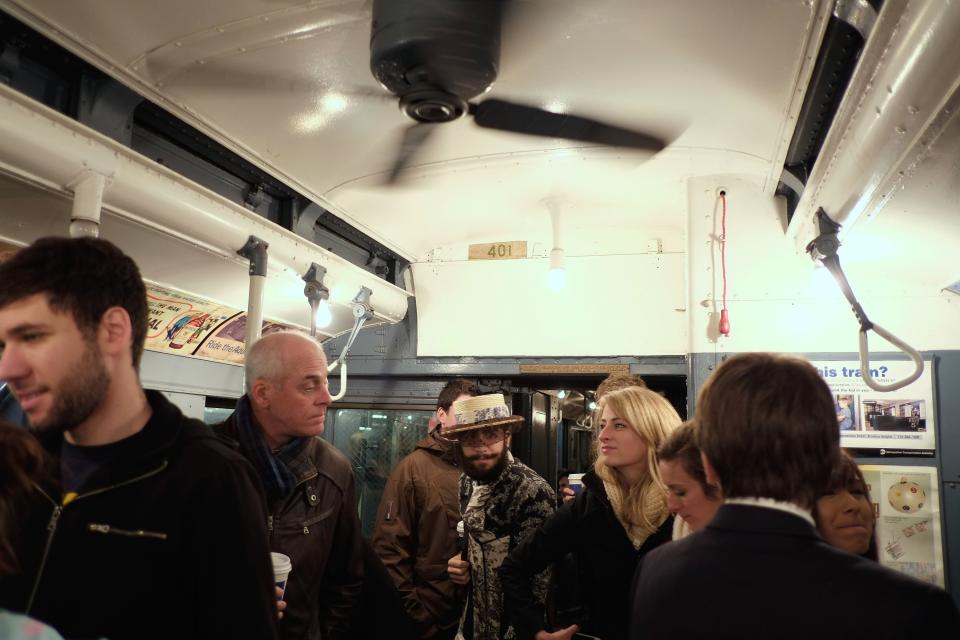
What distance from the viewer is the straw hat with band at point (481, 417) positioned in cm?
317

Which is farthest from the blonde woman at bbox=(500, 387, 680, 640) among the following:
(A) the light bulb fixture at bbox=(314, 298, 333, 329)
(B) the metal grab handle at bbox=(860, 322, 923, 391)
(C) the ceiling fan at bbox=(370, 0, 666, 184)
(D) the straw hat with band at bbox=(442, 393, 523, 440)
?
(A) the light bulb fixture at bbox=(314, 298, 333, 329)

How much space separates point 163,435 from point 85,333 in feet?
0.83

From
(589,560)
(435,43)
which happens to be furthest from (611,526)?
(435,43)

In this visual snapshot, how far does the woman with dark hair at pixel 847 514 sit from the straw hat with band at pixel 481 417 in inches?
61.5

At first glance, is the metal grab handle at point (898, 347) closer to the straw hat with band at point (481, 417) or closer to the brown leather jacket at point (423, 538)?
the straw hat with band at point (481, 417)

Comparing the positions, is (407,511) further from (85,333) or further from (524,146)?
(85,333)

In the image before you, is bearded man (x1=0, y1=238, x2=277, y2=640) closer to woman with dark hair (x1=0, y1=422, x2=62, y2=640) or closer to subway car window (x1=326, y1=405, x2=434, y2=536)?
woman with dark hair (x1=0, y1=422, x2=62, y2=640)

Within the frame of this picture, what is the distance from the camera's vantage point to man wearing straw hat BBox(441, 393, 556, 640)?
3045 millimetres

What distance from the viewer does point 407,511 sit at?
371 cm

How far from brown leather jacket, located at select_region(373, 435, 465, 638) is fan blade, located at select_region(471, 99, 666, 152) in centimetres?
191

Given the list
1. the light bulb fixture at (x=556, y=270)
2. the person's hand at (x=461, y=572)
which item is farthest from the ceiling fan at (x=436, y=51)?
the light bulb fixture at (x=556, y=270)

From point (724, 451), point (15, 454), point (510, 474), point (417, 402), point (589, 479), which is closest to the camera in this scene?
point (15, 454)

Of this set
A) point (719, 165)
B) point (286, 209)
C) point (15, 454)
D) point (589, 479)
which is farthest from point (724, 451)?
point (286, 209)

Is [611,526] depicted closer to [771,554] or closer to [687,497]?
[687,497]
